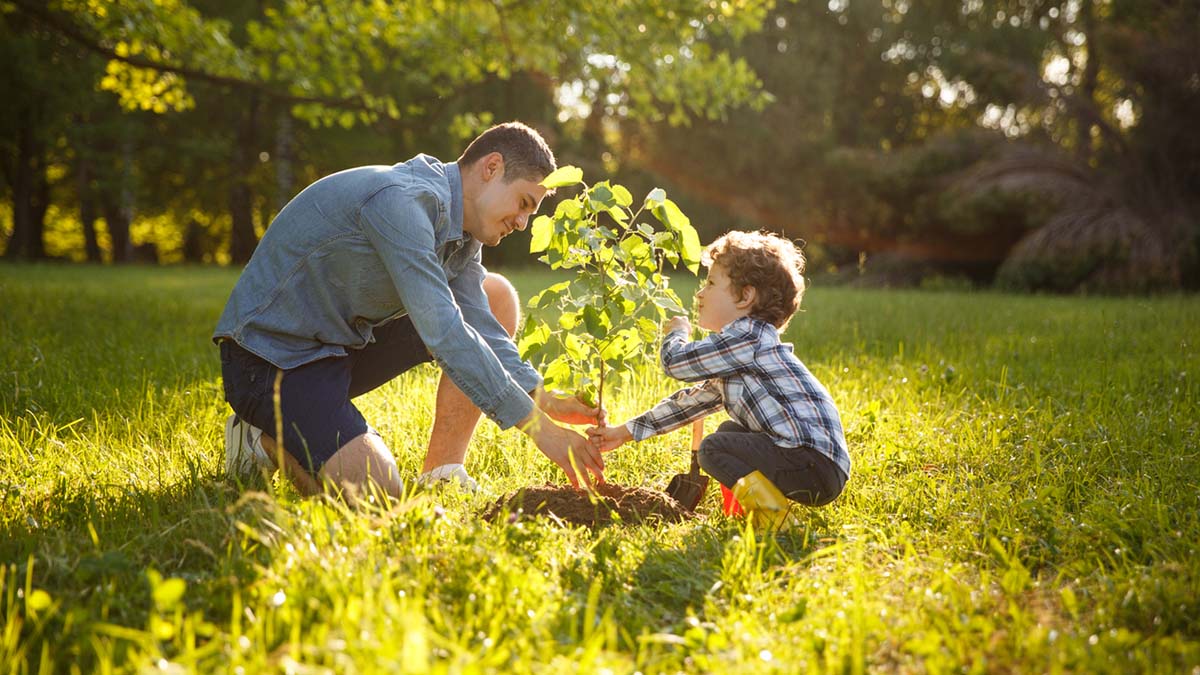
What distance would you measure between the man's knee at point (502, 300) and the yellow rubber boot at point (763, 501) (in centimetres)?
151

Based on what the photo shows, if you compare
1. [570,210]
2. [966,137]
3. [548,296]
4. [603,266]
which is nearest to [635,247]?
[603,266]

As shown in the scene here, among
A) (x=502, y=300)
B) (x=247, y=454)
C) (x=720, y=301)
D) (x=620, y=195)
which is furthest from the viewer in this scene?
(x=502, y=300)

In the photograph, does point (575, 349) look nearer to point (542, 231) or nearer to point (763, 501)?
point (542, 231)

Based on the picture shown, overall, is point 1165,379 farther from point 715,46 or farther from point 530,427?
Result: point 715,46

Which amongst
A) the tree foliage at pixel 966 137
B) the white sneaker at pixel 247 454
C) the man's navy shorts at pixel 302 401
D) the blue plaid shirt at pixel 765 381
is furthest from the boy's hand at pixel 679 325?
the tree foliage at pixel 966 137

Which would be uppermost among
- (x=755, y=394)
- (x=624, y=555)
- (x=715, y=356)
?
(x=715, y=356)

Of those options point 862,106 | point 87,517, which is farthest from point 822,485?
point 862,106

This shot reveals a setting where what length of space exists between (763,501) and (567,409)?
77 cm

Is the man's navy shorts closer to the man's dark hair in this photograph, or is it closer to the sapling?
the sapling

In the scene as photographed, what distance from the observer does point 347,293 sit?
3180 mm

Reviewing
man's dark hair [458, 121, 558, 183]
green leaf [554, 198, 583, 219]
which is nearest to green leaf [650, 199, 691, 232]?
green leaf [554, 198, 583, 219]

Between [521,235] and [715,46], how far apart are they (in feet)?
22.4

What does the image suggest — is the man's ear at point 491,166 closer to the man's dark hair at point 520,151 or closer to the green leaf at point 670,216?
the man's dark hair at point 520,151

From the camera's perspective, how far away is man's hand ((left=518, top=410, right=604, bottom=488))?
274 centimetres
